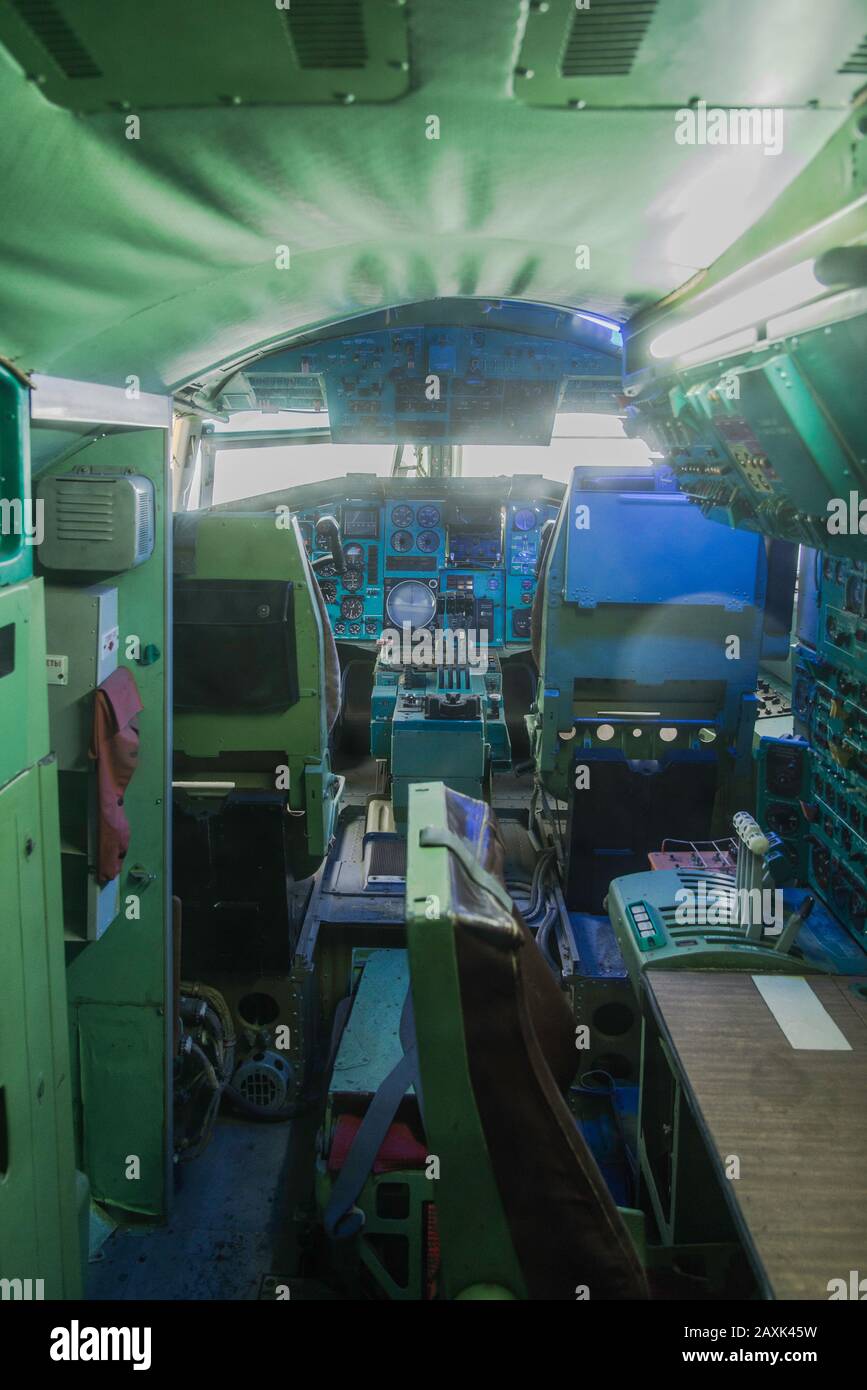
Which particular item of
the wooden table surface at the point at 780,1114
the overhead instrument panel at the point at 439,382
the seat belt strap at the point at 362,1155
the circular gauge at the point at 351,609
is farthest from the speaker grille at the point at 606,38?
the circular gauge at the point at 351,609

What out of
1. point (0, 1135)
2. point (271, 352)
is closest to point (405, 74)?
point (0, 1135)

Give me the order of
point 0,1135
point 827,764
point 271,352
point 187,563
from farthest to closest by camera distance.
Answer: point 271,352
point 187,563
point 827,764
point 0,1135


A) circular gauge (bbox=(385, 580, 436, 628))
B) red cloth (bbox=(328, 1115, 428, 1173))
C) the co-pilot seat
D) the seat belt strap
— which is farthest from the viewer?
circular gauge (bbox=(385, 580, 436, 628))

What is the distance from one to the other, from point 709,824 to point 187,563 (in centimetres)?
275

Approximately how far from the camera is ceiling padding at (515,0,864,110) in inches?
51.0

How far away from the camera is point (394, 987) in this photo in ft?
13.2

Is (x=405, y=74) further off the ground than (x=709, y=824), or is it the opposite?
(x=405, y=74)

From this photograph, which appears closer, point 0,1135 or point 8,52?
point 8,52

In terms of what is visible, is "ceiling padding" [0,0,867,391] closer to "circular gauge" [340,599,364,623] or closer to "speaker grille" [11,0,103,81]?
"speaker grille" [11,0,103,81]

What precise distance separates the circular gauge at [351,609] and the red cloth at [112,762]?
535cm

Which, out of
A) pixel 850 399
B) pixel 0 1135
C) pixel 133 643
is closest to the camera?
pixel 0 1135

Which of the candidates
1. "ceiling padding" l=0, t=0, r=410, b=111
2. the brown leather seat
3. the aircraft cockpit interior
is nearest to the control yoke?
the aircraft cockpit interior

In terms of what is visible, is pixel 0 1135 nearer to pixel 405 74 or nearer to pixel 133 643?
pixel 133 643

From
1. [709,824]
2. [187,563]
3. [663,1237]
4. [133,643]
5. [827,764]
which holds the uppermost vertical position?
[187,563]
